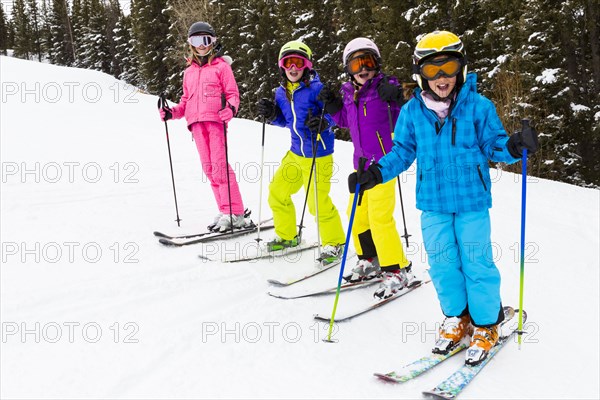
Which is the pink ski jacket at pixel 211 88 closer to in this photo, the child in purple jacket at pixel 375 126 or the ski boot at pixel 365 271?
the child in purple jacket at pixel 375 126

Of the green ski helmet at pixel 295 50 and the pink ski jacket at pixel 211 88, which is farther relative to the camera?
the pink ski jacket at pixel 211 88

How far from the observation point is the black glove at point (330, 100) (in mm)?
4078

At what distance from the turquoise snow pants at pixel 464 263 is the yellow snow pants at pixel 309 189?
163 cm

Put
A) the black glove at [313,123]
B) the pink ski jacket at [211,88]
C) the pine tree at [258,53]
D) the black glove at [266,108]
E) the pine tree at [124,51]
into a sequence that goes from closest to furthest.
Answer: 1. the black glove at [313,123]
2. the black glove at [266,108]
3. the pink ski jacket at [211,88]
4. the pine tree at [258,53]
5. the pine tree at [124,51]

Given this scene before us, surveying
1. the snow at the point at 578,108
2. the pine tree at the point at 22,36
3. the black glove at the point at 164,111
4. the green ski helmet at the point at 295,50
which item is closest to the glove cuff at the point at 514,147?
the green ski helmet at the point at 295,50

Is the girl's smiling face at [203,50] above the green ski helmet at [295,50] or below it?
above

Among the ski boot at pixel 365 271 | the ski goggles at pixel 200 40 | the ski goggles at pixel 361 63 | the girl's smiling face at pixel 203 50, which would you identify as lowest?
the ski boot at pixel 365 271

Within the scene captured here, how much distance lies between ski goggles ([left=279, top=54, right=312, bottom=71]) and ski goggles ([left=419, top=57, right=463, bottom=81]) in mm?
1717

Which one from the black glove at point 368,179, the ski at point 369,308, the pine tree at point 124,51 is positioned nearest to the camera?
the black glove at point 368,179

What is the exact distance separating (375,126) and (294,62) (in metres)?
1.04

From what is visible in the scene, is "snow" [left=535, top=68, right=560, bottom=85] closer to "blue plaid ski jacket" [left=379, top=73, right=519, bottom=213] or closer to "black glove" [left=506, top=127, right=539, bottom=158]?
"blue plaid ski jacket" [left=379, top=73, right=519, bottom=213]

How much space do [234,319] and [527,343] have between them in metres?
2.02

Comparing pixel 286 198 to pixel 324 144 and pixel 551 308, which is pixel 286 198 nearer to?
pixel 324 144

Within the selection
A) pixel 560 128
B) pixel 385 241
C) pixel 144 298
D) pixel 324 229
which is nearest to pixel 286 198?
pixel 324 229
